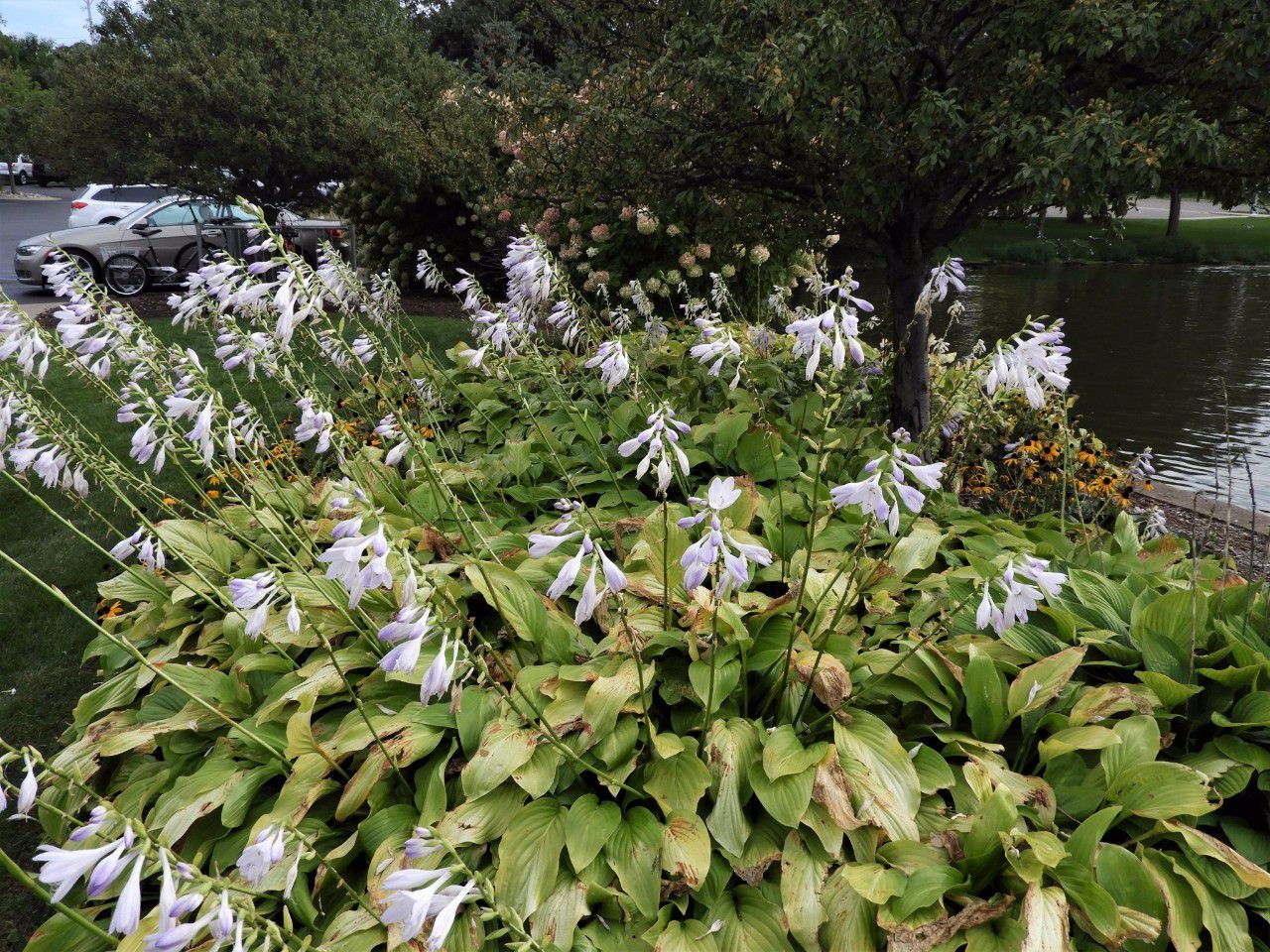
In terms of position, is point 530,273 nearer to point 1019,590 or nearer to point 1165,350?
point 1019,590

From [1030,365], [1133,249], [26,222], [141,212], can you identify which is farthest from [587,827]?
[26,222]

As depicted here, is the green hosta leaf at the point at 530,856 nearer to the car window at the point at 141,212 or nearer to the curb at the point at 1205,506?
the curb at the point at 1205,506

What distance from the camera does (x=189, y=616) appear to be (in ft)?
11.0

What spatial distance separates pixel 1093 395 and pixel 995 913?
9207mm

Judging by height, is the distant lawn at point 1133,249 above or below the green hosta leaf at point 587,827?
above

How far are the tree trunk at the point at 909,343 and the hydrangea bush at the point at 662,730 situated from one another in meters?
1.78

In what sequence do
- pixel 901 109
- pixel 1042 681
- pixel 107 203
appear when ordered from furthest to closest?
pixel 107 203 → pixel 901 109 → pixel 1042 681

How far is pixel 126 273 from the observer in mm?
13203

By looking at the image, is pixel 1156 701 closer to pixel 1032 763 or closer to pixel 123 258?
pixel 1032 763

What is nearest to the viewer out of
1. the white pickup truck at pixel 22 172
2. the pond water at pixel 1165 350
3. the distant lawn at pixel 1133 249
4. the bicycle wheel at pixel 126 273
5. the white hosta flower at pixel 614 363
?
the white hosta flower at pixel 614 363

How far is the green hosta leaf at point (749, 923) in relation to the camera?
201 cm

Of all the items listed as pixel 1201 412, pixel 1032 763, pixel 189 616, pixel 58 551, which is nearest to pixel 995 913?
pixel 1032 763

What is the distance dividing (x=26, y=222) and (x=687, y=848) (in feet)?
99.8

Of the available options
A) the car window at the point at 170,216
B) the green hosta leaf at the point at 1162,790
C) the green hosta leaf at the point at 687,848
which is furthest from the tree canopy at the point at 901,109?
the car window at the point at 170,216
